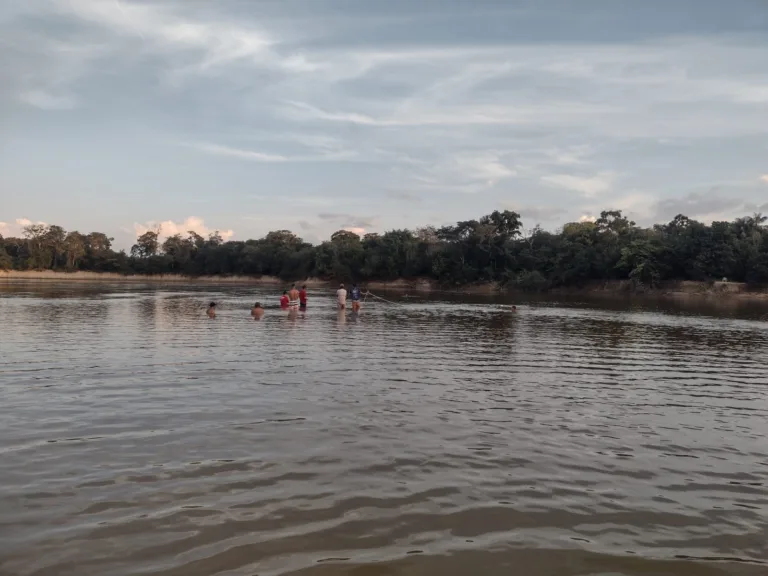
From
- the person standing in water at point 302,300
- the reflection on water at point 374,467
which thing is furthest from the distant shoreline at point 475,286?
the reflection on water at point 374,467

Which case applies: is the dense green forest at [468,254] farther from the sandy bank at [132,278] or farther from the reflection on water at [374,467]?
the reflection on water at [374,467]

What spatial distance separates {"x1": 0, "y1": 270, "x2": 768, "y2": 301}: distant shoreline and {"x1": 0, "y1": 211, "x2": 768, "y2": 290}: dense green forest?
1368 mm

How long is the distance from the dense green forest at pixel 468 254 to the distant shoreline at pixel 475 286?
1.37 m

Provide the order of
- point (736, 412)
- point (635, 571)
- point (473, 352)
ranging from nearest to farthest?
point (635, 571) < point (736, 412) < point (473, 352)

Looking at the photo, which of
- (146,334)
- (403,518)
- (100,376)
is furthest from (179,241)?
(403,518)

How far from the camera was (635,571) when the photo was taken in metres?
6.01

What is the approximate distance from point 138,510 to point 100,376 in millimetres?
9434

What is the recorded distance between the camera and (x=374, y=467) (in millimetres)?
8812

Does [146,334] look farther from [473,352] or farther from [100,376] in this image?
[473,352]

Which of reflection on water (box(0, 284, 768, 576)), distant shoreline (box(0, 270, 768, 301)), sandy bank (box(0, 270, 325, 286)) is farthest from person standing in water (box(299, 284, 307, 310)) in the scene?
sandy bank (box(0, 270, 325, 286))

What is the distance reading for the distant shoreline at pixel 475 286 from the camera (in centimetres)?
7750

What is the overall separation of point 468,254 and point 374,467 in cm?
10052

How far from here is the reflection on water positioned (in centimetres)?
627

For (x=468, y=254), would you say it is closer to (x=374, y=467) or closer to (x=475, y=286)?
(x=475, y=286)
